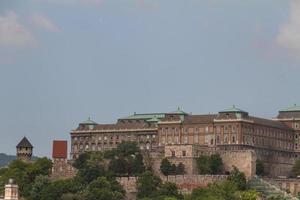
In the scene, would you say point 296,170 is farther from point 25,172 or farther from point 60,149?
point 25,172

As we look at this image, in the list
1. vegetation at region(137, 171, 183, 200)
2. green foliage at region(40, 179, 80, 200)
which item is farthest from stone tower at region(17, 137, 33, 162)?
vegetation at region(137, 171, 183, 200)

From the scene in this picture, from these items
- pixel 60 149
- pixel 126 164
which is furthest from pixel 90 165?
pixel 60 149

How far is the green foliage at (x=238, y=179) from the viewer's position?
155 m

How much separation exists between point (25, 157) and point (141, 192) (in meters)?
31.4

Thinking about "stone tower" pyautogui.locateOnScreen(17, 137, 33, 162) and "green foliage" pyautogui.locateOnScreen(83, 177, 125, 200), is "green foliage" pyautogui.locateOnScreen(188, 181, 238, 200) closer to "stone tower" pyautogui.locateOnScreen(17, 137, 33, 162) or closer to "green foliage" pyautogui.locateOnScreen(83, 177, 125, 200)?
A: "green foliage" pyautogui.locateOnScreen(83, 177, 125, 200)

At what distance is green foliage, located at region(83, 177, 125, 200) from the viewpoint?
5945 inches

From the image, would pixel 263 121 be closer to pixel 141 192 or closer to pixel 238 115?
pixel 238 115

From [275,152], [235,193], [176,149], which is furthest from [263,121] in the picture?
[235,193]

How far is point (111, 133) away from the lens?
18700cm

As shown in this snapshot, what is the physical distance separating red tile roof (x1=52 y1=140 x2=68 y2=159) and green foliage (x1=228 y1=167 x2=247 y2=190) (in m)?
25.5

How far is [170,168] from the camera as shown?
533 ft

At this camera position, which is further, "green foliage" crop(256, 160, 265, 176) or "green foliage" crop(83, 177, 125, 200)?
"green foliage" crop(256, 160, 265, 176)

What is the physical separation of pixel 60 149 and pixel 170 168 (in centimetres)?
1900

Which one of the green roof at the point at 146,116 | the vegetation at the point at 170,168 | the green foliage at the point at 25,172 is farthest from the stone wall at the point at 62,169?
the green roof at the point at 146,116
